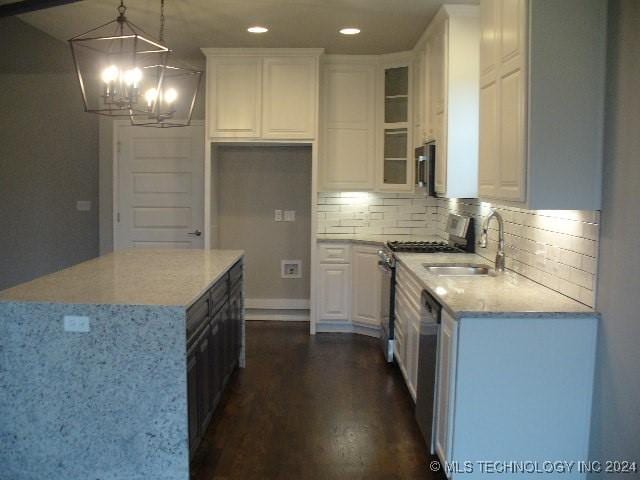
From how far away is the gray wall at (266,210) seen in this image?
6.74m

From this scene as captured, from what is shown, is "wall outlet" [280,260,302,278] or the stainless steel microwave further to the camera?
"wall outlet" [280,260,302,278]

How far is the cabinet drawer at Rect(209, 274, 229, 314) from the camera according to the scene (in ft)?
12.4

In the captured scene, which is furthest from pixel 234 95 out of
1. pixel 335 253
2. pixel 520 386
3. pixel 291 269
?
pixel 520 386

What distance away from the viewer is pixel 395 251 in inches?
199

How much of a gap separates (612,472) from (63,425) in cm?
238

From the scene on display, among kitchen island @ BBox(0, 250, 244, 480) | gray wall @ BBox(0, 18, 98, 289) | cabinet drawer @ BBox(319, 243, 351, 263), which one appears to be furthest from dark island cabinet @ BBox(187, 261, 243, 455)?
gray wall @ BBox(0, 18, 98, 289)

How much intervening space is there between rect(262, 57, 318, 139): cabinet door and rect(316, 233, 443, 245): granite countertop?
3.23ft

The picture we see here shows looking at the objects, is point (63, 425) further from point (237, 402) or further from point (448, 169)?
point (448, 169)

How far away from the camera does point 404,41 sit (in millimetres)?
5656

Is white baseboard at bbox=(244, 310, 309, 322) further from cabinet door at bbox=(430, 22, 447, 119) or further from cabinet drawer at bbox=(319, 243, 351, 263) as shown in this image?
cabinet door at bbox=(430, 22, 447, 119)

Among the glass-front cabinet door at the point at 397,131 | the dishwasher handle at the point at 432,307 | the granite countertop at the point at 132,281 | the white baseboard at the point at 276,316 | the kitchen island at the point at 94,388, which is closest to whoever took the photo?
the kitchen island at the point at 94,388

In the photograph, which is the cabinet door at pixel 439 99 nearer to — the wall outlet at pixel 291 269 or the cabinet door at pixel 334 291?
the cabinet door at pixel 334 291

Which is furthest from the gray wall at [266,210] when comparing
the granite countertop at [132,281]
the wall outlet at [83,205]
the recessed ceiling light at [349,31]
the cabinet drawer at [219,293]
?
the cabinet drawer at [219,293]

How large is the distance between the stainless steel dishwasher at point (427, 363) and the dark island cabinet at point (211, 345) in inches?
46.1
